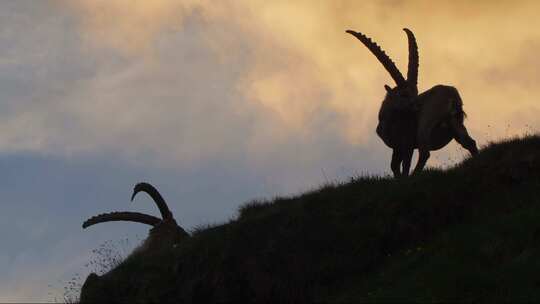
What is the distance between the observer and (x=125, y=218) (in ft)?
78.9

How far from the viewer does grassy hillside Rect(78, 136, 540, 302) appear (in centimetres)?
1510

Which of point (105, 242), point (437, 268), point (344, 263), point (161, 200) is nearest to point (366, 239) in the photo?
point (344, 263)

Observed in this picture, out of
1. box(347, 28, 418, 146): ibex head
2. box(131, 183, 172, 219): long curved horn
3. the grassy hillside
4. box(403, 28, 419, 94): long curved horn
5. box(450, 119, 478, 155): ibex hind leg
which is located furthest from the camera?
Answer: box(131, 183, 172, 219): long curved horn

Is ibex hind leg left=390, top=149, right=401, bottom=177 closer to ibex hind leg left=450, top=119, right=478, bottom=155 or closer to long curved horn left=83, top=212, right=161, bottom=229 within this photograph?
ibex hind leg left=450, top=119, right=478, bottom=155

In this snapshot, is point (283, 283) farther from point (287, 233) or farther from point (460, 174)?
point (460, 174)

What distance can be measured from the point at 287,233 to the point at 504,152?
458cm

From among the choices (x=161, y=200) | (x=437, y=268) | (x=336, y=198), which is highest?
(x=161, y=200)

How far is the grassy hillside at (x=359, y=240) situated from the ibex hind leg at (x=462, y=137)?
2426mm

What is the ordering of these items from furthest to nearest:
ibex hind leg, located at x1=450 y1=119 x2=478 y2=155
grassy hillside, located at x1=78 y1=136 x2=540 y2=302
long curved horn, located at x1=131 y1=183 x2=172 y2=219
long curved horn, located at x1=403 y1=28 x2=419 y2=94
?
long curved horn, located at x1=131 y1=183 x2=172 y2=219
long curved horn, located at x1=403 y1=28 x2=419 y2=94
ibex hind leg, located at x1=450 y1=119 x2=478 y2=155
grassy hillside, located at x1=78 y1=136 x2=540 y2=302

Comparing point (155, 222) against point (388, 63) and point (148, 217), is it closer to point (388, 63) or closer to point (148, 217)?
point (148, 217)

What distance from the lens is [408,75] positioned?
23.1m

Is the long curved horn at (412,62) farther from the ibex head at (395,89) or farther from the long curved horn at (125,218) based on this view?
the long curved horn at (125,218)

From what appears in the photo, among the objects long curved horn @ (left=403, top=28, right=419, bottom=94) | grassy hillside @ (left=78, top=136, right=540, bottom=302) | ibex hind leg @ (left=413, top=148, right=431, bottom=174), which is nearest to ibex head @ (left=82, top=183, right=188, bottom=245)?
grassy hillside @ (left=78, top=136, right=540, bottom=302)

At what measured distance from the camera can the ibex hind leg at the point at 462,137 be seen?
21.0 meters
